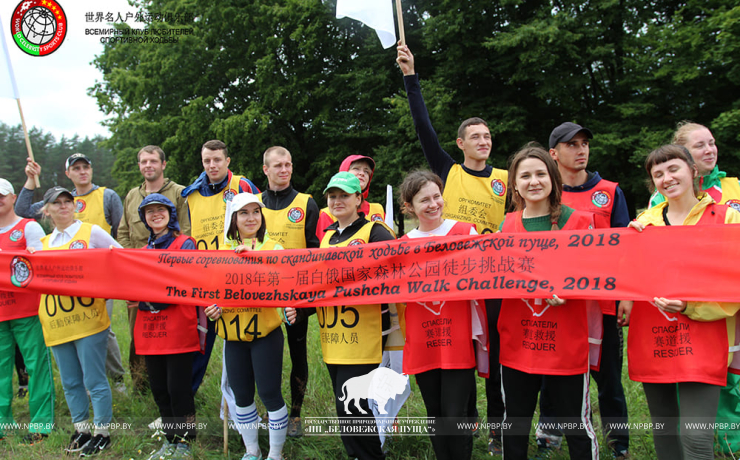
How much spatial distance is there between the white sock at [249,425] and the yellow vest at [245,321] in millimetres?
568

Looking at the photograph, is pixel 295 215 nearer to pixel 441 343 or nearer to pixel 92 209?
pixel 441 343

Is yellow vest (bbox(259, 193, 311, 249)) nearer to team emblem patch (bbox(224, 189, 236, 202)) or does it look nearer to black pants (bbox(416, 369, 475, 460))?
team emblem patch (bbox(224, 189, 236, 202))

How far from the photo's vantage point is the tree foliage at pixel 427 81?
1494 centimetres

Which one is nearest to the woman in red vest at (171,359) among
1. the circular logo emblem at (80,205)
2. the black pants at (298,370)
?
the black pants at (298,370)

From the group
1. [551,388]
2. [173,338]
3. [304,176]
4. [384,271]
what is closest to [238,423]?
[173,338]

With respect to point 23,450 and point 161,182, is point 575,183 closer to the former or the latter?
point 161,182

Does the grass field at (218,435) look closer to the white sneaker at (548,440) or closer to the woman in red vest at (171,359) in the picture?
the white sneaker at (548,440)

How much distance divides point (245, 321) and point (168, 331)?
76 cm

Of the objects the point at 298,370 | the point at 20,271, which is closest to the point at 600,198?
the point at 298,370

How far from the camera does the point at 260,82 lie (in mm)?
19922

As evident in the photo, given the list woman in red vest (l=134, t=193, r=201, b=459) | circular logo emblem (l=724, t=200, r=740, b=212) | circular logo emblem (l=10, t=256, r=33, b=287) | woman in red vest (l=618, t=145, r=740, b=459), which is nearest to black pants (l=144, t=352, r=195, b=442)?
woman in red vest (l=134, t=193, r=201, b=459)

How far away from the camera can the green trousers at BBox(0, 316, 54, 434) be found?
4.79 meters

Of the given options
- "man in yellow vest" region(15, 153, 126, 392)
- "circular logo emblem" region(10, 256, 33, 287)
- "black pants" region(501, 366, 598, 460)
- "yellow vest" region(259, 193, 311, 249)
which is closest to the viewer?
"black pants" region(501, 366, 598, 460)

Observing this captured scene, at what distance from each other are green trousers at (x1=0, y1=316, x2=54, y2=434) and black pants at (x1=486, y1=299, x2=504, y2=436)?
4.06m
